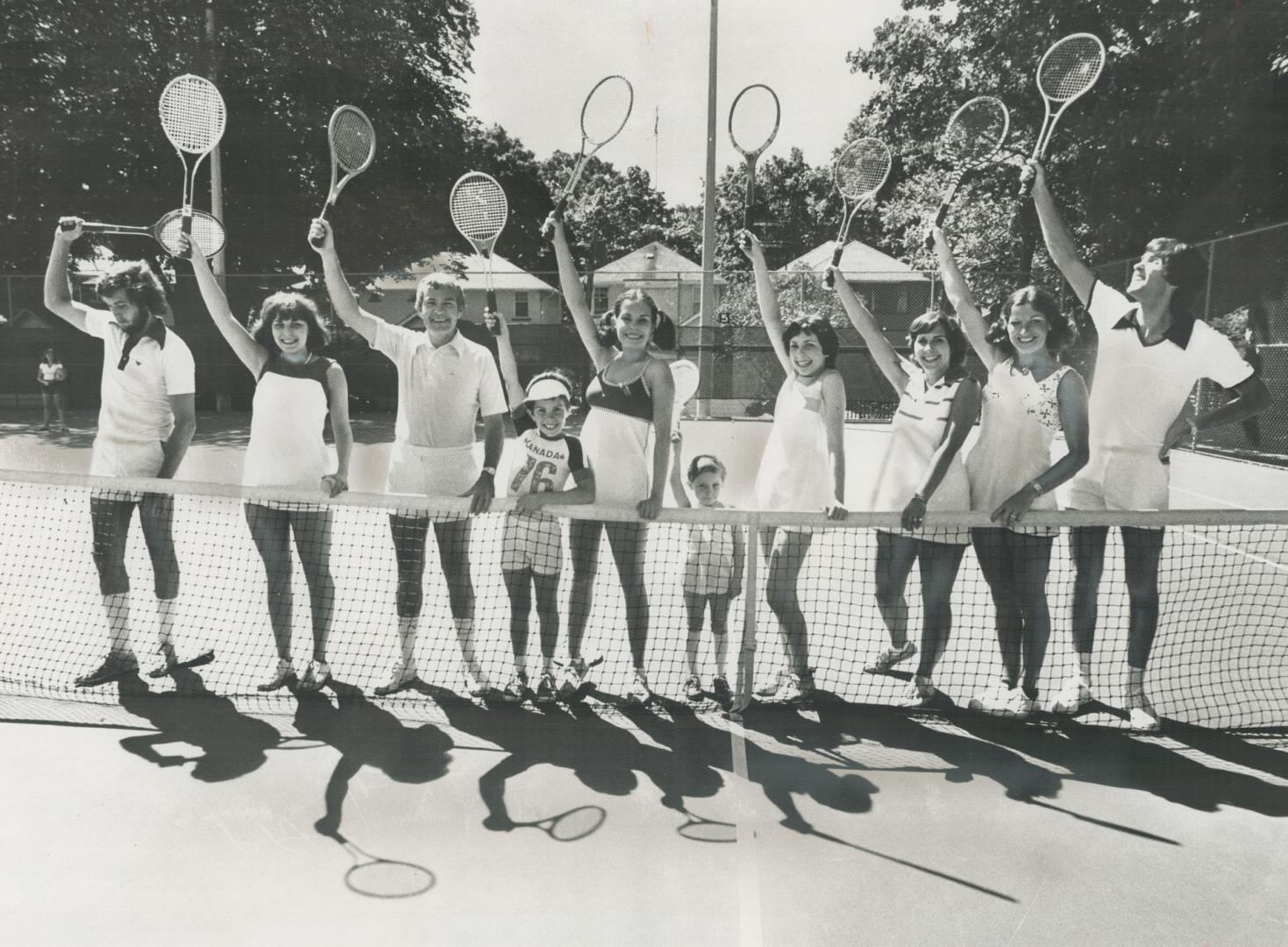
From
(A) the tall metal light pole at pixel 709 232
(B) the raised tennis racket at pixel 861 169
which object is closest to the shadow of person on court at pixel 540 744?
(B) the raised tennis racket at pixel 861 169

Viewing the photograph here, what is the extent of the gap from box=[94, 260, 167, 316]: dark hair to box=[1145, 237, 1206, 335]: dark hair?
452 cm

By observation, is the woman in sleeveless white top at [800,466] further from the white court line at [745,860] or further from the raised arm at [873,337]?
the white court line at [745,860]

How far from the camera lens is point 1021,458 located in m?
4.17

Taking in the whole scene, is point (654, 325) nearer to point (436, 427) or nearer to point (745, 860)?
point (436, 427)

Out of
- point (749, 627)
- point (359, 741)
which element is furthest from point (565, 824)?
point (749, 627)

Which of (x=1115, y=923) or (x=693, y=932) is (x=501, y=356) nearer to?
(x=693, y=932)

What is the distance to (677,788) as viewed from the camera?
11.6 ft

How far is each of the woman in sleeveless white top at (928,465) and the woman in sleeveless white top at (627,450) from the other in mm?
1038

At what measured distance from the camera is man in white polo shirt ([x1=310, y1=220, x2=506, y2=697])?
Result: 4.30 metres

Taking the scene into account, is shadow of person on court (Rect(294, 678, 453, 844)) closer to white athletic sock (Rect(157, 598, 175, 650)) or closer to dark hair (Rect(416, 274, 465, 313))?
white athletic sock (Rect(157, 598, 175, 650))

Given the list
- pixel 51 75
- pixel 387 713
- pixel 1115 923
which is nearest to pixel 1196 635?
pixel 1115 923

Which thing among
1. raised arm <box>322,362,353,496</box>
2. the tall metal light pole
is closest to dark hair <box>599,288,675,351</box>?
raised arm <box>322,362,353,496</box>

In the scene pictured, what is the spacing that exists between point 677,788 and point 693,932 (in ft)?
2.78

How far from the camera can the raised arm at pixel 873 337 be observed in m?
4.47
